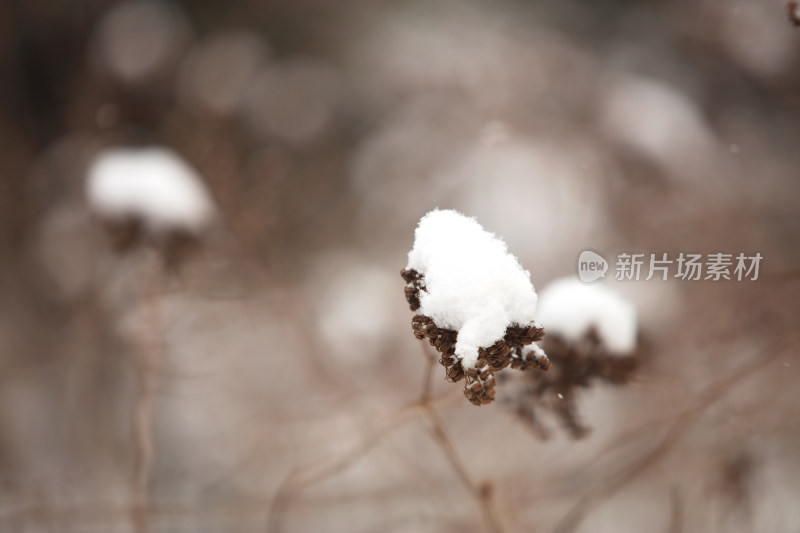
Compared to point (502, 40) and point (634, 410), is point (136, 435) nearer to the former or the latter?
point (634, 410)

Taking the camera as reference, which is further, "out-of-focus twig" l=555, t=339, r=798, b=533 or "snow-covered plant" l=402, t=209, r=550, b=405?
"out-of-focus twig" l=555, t=339, r=798, b=533

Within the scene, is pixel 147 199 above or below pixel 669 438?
above

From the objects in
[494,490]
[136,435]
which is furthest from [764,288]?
[136,435]

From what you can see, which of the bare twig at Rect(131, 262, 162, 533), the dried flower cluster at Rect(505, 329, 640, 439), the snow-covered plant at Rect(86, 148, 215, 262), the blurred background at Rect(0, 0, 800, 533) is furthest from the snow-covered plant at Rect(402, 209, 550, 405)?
the bare twig at Rect(131, 262, 162, 533)

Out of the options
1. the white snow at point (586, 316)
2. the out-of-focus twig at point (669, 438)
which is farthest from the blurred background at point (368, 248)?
the white snow at point (586, 316)

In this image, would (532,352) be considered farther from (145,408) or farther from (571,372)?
(145,408)

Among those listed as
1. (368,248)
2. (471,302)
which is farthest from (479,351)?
(368,248)

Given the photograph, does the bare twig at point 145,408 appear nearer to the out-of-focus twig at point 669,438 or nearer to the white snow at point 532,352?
the out-of-focus twig at point 669,438

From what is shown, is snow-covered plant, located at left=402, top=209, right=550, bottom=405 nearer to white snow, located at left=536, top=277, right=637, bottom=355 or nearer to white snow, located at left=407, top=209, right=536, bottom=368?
white snow, located at left=407, top=209, right=536, bottom=368
